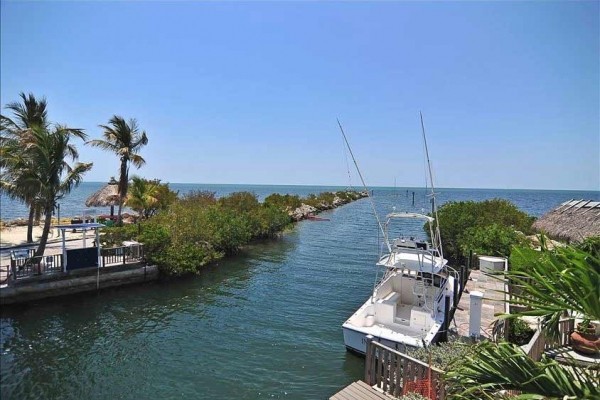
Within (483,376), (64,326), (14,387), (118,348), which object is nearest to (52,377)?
(14,387)

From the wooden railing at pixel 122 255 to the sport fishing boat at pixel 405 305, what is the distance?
1236 centimetres

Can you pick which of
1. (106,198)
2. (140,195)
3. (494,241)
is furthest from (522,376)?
(106,198)

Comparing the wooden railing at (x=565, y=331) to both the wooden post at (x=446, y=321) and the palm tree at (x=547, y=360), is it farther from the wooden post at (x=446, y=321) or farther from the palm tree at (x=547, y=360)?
the palm tree at (x=547, y=360)

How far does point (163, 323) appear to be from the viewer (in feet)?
43.1

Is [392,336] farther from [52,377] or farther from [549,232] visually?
[549,232]

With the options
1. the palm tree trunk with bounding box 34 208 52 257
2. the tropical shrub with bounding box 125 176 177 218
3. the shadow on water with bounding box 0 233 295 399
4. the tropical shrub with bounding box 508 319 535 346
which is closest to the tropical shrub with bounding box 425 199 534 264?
the tropical shrub with bounding box 508 319 535 346

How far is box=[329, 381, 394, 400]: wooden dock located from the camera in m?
6.90

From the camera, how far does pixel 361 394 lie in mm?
7031

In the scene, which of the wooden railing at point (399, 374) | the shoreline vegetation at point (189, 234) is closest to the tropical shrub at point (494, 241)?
the wooden railing at point (399, 374)

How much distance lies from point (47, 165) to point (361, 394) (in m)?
14.5

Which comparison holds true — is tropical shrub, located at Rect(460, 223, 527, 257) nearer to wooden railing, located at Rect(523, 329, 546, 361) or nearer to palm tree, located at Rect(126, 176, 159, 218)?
wooden railing, located at Rect(523, 329, 546, 361)

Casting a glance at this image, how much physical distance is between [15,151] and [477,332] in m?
15.4

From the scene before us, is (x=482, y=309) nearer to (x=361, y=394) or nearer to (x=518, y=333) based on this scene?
(x=518, y=333)

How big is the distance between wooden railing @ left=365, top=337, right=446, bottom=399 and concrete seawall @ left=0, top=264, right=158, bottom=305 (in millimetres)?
12424
